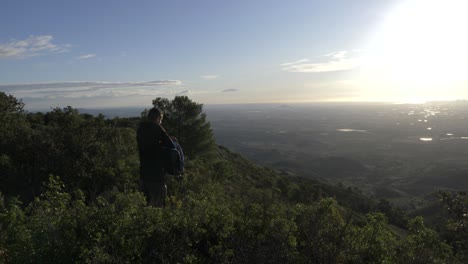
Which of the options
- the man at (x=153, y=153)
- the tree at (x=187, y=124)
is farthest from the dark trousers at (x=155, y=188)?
the tree at (x=187, y=124)

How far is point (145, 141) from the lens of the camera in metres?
6.27

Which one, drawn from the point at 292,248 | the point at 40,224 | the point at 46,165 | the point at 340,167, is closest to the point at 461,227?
the point at 292,248

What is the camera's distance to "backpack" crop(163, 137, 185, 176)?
6.23m

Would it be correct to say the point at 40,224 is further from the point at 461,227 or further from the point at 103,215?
the point at 461,227

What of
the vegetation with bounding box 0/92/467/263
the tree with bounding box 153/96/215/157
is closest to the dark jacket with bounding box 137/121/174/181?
the vegetation with bounding box 0/92/467/263

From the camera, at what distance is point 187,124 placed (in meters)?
30.4

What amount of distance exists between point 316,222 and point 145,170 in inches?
139

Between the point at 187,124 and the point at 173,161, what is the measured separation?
962 inches

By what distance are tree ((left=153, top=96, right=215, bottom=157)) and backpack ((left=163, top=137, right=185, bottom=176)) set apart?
77.6 ft

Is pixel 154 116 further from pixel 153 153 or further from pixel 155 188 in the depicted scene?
pixel 155 188

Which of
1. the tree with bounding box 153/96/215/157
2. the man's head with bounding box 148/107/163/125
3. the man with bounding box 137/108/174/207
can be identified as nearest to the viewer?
the man with bounding box 137/108/174/207

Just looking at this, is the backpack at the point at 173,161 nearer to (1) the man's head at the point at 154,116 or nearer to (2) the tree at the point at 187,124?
(1) the man's head at the point at 154,116

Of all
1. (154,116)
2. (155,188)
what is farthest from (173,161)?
(154,116)

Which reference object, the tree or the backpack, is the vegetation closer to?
the backpack
